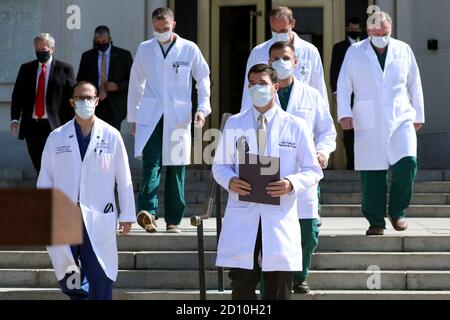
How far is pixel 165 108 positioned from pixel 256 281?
3368 mm

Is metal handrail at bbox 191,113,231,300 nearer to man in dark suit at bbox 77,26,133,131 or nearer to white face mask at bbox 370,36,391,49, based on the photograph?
white face mask at bbox 370,36,391,49

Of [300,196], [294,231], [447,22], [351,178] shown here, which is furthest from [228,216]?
[447,22]

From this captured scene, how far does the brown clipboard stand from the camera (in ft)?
22.8

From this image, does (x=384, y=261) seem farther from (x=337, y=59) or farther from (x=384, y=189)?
(x=337, y=59)

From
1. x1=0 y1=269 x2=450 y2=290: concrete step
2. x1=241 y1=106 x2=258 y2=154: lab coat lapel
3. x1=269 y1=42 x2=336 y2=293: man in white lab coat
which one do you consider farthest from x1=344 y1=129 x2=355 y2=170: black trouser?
x1=241 y1=106 x2=258 y2=154: lab coat lapel

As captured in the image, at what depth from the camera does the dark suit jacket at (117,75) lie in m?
11.9

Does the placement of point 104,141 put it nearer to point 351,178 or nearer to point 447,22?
point 351,178

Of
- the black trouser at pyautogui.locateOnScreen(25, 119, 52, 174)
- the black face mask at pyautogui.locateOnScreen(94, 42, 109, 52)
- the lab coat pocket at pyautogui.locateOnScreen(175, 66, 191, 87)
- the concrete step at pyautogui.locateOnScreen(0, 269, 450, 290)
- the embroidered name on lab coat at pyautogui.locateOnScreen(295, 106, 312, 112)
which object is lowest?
the concrete step at pyautogui.locateOnScreen(0, 269, 450, 290)

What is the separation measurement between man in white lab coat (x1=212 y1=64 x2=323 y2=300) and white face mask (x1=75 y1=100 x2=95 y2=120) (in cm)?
111

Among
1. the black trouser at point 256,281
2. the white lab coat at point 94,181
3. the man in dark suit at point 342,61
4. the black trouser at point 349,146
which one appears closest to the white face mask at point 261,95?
the black trouser at point 256,281

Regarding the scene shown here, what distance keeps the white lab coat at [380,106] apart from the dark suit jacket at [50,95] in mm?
2799

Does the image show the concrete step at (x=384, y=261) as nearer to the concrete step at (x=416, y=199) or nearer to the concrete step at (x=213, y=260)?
the concrete step at (x=213, y=260)

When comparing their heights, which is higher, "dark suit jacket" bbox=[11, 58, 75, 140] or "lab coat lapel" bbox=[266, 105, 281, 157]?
"dark suit jacket" bbox=[11, 58, 75, 140]

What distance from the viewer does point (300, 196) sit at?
802cm
